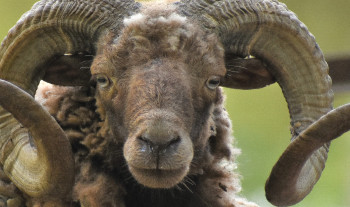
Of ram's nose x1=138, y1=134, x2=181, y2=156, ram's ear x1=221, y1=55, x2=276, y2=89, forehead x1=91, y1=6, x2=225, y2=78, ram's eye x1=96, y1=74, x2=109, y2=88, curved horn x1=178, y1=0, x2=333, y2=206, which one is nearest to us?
ram's nose x1=138, y1=134, x2=181, y2=156

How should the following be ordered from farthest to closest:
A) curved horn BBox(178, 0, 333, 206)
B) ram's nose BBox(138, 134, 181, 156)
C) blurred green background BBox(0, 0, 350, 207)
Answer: blurred green background BBox(0, 0, 350, 207), curved horn BBox(178, 0, 333, 206), ram's nose BBox(138, 134, 181, 156)

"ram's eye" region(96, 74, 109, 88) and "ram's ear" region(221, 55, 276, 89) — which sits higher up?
"ram's eye" region(96, 74, 109, 88)

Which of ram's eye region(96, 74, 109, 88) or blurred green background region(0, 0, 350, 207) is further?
blurred green background region(0, 0, 350, 207)

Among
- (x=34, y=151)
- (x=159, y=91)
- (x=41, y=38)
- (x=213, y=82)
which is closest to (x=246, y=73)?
(x=213, y=82)

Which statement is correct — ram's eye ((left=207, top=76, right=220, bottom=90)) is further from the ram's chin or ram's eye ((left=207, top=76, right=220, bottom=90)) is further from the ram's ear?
the ram's chin

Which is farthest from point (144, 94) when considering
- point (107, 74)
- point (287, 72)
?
point (287, 72)

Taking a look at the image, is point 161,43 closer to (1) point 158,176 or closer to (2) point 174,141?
(2) point 174,141

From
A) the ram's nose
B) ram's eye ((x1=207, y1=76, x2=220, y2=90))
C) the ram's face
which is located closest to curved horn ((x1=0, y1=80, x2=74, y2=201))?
the ram's face

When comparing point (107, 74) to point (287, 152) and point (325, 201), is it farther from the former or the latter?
point (325, 201)

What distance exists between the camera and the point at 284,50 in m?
6.06

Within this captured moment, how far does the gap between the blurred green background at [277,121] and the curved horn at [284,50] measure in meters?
6.15

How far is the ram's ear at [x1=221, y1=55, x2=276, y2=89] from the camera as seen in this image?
611 centimetres

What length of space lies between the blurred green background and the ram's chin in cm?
708

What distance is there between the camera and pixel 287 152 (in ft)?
18.1
